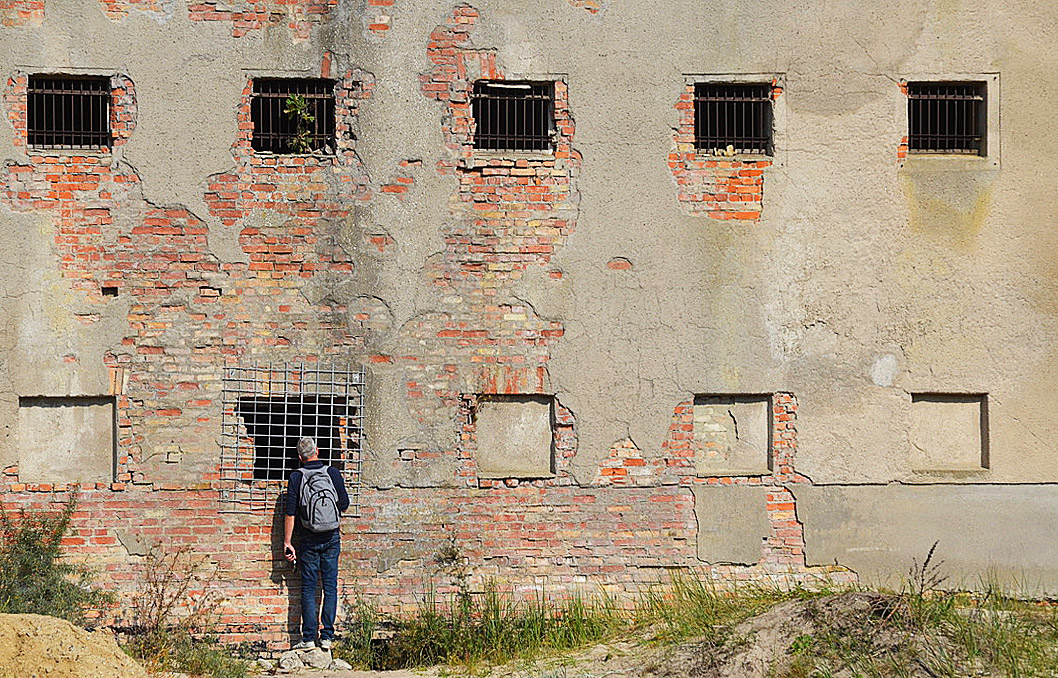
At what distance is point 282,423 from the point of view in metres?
9.87

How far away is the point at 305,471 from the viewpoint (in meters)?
9.57

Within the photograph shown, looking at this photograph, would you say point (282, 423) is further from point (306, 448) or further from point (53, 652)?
point (53, 652)

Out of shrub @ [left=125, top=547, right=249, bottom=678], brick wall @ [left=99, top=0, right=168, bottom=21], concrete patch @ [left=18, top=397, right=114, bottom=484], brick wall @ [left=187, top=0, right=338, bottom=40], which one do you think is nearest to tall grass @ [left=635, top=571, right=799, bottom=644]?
shrub @ [left=125, top=547, right=249, bottom=678]

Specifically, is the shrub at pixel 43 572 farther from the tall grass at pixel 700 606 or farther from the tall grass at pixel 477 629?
the tall grass at pixel 700 606

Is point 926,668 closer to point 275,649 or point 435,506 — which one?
point 435,506

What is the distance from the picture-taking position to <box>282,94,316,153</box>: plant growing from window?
9906 mm

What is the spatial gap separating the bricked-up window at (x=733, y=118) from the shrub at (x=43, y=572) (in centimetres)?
615

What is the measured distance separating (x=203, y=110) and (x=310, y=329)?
202cm

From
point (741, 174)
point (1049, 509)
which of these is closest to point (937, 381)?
point (1049, 509)

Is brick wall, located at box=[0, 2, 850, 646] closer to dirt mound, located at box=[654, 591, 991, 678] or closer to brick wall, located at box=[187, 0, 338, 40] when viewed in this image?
brick wall, located at box=[187, 0, 338, 40]

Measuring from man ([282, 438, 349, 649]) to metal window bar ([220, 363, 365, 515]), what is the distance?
24 centimetres

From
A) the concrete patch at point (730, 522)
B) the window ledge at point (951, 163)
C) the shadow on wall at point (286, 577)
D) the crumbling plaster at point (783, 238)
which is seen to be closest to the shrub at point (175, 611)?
the shadow on wall at point (286, 577)

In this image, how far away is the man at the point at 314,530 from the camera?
952 cm

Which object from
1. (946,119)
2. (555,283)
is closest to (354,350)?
(555,283)
